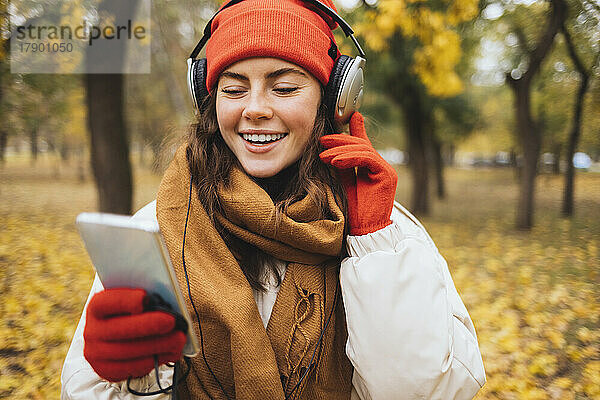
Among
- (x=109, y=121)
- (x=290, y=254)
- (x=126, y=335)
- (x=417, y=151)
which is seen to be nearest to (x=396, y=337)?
(x=290, y=254)

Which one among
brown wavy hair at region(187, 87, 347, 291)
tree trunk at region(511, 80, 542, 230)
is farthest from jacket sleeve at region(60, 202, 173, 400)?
tree trunk at region(511, 80, 542, 230)

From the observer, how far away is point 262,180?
1.67m

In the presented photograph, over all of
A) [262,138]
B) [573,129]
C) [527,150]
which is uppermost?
[573,129]

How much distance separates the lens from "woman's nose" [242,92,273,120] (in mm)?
1461

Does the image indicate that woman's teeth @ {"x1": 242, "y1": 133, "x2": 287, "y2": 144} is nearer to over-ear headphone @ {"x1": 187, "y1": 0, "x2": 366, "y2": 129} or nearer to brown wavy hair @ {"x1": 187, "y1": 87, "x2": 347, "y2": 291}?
brown wavy hair @ {"x1": 187, "y1": 87, "x2": 347, "y2": 291}

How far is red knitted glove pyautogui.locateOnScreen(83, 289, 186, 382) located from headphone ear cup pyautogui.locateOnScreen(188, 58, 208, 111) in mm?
919

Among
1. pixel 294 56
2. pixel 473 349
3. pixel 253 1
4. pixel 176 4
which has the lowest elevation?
pixel 473 349

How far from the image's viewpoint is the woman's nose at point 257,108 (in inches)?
57.5

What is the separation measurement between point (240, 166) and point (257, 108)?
0.84 ft

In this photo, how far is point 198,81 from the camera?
1713 mm

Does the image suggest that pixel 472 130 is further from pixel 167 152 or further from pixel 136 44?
pixel 167 152

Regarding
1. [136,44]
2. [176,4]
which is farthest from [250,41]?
[176,4]

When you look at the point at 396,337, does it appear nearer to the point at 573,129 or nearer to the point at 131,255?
the point at 131,255

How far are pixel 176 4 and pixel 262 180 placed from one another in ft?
38.6
